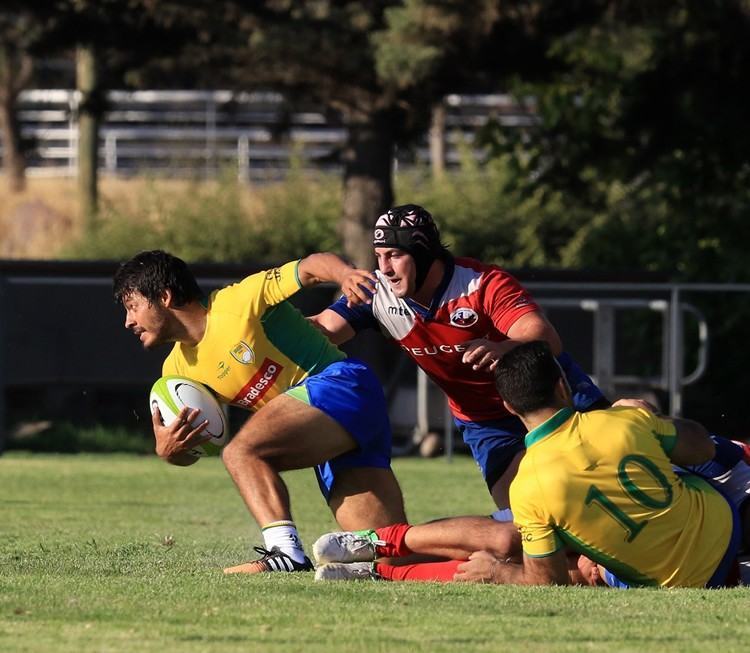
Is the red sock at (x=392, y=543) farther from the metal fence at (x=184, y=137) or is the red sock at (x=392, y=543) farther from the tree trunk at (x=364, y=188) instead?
the metal fence at (x=184, y=137)

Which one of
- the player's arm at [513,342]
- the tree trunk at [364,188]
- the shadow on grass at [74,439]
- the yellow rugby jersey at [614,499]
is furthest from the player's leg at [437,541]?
the tree trunk at [364,188]

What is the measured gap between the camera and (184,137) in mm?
35781

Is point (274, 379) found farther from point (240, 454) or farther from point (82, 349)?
point (82, 349)

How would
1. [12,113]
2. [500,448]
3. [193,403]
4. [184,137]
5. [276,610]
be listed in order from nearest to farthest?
[276,610], [193,403], [500,448], [12,113], [184,137]

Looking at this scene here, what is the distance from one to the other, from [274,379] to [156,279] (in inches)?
28.7

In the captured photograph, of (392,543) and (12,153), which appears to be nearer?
(392,543)

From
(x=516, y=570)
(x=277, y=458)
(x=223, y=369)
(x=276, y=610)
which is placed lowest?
(x=516, y=570)

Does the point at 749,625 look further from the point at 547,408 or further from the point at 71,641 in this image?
the point at 71,641

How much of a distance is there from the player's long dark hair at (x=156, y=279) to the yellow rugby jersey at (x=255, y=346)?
157 mm

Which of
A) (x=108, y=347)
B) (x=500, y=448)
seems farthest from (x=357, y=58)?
(x=500, y=448)

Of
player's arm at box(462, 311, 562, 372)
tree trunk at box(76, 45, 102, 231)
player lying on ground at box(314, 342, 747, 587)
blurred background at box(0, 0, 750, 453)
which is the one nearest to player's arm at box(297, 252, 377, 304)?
player's arm at box(462, 311, 562, 372)

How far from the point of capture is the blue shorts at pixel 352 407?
7.72 m

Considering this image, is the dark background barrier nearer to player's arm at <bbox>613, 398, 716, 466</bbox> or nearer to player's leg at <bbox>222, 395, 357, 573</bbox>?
player's leg at <bbox>222, 395, 357, 573</bbox>

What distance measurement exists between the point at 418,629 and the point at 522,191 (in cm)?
1804
